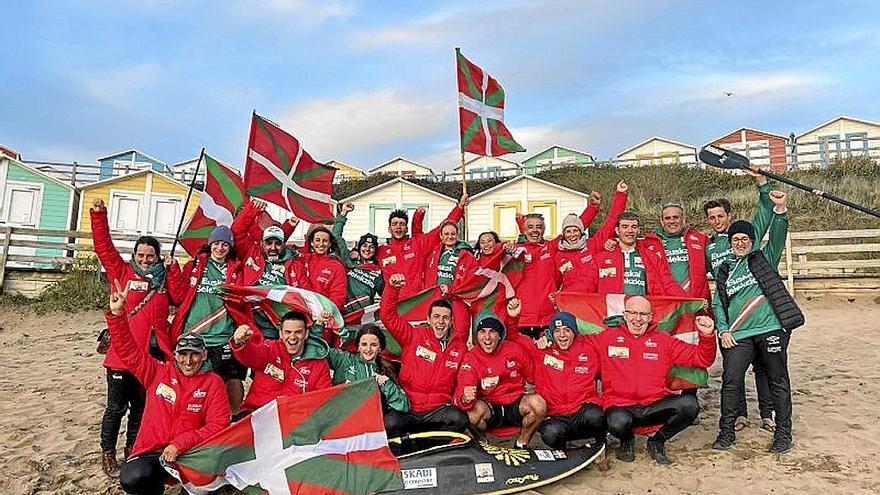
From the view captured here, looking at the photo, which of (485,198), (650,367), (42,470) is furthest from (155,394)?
(485,198)

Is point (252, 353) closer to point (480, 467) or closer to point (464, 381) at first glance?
point (464, 381)

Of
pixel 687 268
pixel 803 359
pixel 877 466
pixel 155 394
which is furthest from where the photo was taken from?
pixel 803 359

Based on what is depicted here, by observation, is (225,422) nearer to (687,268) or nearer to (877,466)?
(687,268)

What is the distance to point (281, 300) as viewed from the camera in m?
5.37

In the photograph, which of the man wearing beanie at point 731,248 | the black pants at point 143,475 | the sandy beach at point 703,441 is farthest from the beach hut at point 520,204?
the black pants at point 143,475

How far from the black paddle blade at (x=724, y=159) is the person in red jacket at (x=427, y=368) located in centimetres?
340

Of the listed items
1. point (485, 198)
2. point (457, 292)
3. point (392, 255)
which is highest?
point (485, 198)

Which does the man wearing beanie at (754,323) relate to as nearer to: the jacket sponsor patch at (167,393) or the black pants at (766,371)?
the black pants at (766,371)

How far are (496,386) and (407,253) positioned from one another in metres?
2.06

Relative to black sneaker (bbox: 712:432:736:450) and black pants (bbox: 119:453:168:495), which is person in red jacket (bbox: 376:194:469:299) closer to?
black pants (bbox: 119:453:168:495)

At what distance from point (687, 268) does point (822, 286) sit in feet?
35.7

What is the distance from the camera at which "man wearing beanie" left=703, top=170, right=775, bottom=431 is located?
5.45m

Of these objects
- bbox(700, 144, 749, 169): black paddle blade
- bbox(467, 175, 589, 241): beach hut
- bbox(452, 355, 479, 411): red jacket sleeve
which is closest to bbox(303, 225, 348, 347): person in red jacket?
bbox(452, 355, 479, 411): red jacket sleeve

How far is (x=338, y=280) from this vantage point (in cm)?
611
